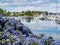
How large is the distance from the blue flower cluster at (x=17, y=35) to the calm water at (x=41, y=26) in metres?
0.12

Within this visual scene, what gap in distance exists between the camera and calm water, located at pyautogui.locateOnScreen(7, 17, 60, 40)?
256cm

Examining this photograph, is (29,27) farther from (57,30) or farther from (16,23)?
(57,30)

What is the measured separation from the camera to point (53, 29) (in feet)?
8.46

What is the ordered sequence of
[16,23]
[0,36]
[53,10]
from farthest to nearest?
[53,10] < [16,23] < [0,36]

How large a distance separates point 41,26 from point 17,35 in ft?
1.57

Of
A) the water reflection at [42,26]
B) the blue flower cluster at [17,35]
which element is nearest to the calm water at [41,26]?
the water reflection at [42,26]

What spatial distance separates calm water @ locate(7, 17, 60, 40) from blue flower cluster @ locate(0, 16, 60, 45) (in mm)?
120

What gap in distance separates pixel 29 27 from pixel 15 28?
0.28 metres

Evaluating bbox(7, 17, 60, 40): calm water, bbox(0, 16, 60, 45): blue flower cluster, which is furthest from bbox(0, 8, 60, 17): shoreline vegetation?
bbox(0, 16, 60, 45): blue flower cluster

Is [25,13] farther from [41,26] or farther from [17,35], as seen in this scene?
[17,35]

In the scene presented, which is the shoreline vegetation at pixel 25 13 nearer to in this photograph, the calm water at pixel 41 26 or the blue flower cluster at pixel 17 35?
the calm water at pixel 41 26

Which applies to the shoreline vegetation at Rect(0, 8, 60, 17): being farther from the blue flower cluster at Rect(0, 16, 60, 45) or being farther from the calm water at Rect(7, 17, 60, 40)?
the blue flower cluster at Rect(0, 16, 60, 45)

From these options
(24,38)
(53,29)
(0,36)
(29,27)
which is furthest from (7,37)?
(53,29)

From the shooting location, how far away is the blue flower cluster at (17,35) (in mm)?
2205
